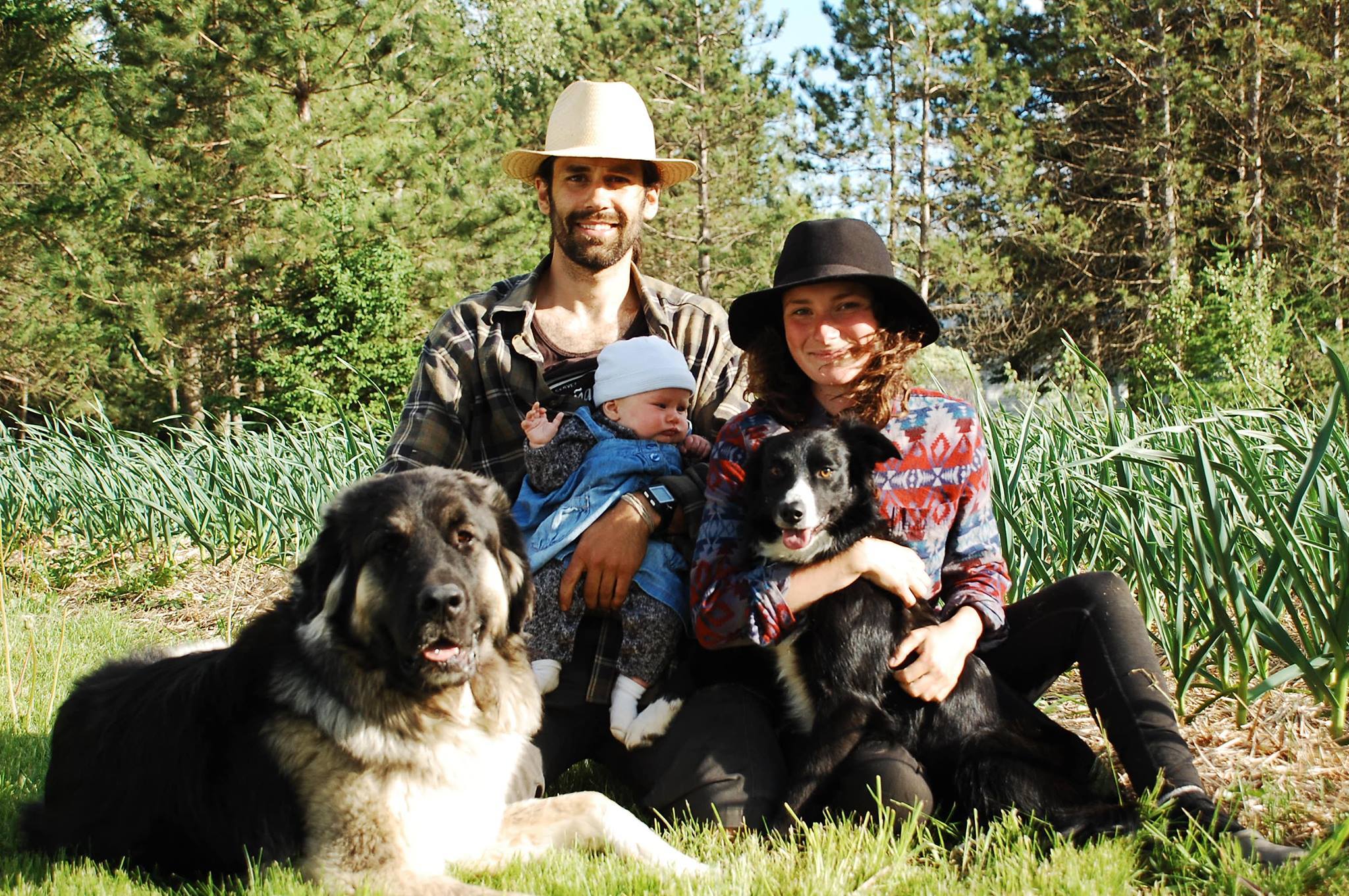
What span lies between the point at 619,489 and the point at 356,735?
1.29m

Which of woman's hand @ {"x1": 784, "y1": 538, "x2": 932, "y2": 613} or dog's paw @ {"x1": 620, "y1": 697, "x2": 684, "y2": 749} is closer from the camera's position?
woman's hand @ {"x1": 784, "y1": 538, "x2": 932, "y2": 613}

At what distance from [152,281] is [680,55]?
13.3 m

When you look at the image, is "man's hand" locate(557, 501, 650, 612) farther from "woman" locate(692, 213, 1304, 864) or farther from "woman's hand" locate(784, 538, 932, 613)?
"woman's hand" locate(784, 538, 932, 613)

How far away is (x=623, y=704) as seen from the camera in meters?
3.39

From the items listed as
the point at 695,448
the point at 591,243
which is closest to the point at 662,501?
the point at 695,448

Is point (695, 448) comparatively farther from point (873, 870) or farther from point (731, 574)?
point (873, 870)

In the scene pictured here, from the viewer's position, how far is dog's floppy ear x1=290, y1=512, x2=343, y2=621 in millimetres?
2719

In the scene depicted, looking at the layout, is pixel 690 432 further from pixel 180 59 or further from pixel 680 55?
pixel 680 55

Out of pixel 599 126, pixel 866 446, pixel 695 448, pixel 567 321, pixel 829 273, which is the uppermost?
pixel 599 126

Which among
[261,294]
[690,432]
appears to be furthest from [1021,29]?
[690,432]

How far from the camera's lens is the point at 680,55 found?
2545 cm

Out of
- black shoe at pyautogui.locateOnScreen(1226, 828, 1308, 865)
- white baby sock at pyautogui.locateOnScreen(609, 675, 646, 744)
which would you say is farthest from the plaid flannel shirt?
black shoe at pyautogui.locateOnScreen(1226, 828, 1308, 865)

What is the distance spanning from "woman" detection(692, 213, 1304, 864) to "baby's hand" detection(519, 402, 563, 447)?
75cm

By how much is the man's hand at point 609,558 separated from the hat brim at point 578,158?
5.20 ft
